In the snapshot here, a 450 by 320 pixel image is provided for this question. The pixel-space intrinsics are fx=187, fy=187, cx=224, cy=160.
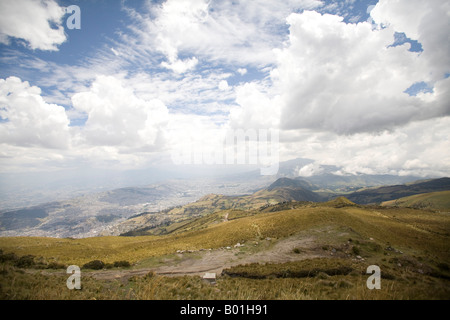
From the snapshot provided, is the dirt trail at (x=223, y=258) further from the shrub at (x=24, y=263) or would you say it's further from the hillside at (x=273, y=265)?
the shrub at (x=24, y=263)

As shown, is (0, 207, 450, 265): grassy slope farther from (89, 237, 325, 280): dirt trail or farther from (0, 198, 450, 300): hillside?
(89, 237, 325, 280): dirt trail

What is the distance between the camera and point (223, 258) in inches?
930

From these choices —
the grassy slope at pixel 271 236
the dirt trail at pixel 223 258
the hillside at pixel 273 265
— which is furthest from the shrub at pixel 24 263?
the dirt trail at pixel 223 258

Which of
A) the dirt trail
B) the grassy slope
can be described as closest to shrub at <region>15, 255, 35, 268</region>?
the grassy slope

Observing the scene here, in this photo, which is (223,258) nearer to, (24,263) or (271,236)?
(271,236)

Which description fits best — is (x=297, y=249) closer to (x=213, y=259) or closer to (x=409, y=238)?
(x=213, y=259)

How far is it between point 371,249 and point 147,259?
92.8ft

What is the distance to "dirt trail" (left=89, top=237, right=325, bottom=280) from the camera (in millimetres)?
18609

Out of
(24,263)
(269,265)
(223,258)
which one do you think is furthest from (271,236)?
(24,263)

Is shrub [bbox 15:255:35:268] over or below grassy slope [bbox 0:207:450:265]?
over

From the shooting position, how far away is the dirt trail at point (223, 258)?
18.6 metres
